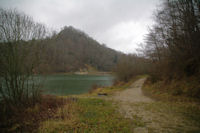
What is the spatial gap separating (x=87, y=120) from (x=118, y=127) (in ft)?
3.96

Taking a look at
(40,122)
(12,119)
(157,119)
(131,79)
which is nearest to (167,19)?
(157,119)

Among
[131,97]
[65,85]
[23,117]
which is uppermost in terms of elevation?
[23,117]

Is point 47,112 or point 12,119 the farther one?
point 47,112

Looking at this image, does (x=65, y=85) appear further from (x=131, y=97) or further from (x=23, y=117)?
(x=23, y=117)

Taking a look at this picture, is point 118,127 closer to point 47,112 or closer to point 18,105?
point 47,112

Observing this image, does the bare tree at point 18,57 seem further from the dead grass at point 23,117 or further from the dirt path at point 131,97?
the dirt path at point 131,97

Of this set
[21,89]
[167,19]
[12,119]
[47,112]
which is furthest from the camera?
[167,19]

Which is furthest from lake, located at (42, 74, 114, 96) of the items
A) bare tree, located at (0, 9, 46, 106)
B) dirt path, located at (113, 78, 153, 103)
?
dirt path, located at (113, 78, 153, 103)

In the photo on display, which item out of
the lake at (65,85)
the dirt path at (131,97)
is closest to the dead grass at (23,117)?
the lake at (65,85)

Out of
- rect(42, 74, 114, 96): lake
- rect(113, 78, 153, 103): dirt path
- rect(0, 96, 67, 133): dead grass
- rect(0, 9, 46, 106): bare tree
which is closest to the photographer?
rect(0, 96, 67, 133): dead grass

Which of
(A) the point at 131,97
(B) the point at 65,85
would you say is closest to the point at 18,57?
(A) the point at 131,97

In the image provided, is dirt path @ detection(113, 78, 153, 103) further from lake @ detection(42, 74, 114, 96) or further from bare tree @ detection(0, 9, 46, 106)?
bare tree @ detection(0, 9, 46, 106)

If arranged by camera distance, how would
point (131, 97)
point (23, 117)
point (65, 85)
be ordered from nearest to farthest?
point (23, 117) → point (131, 97) → point (65, 85)

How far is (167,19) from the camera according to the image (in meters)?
9.89
